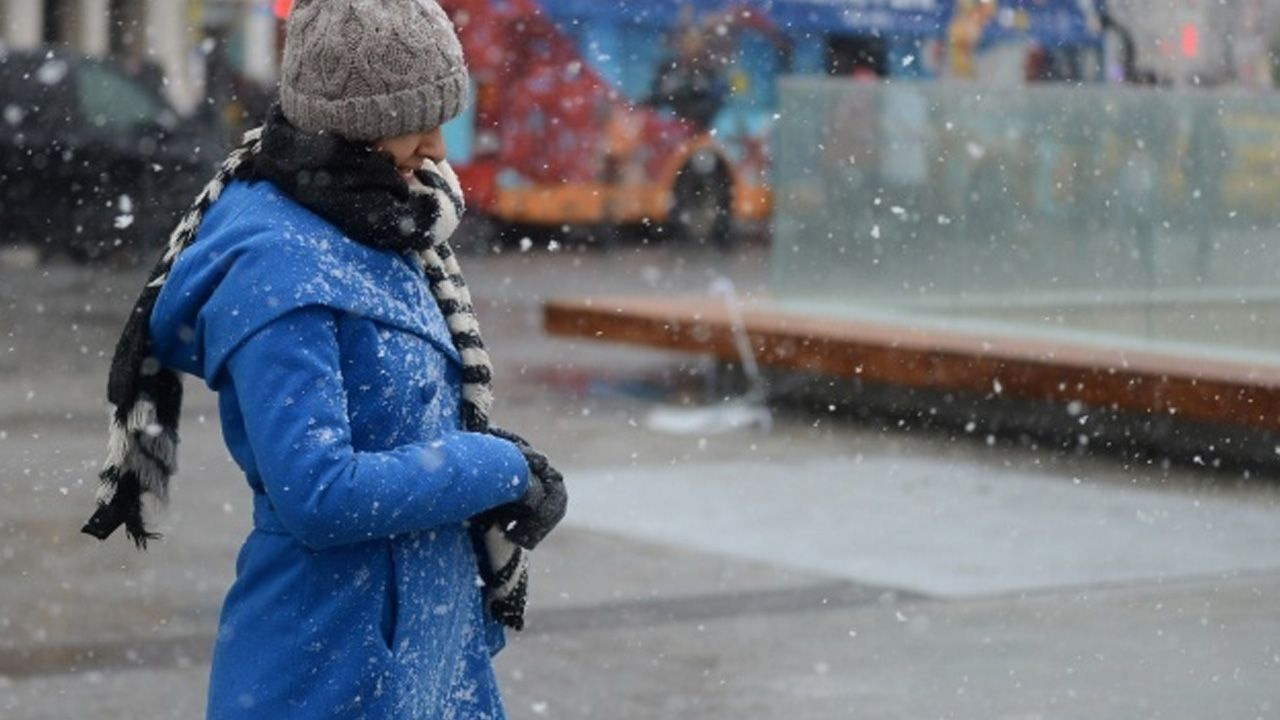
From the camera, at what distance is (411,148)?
9.85 feet

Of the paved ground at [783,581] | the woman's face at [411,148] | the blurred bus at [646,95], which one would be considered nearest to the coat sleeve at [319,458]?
the woman's face at [411,148]

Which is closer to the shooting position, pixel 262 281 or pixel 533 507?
pixel 262 281

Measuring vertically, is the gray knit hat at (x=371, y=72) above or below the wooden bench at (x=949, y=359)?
above

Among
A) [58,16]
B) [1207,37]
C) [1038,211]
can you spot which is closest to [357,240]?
[1038,211]

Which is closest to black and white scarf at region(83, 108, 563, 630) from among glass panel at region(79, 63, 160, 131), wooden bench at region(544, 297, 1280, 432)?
wooden bench at region(544, 297, 1280, 432)

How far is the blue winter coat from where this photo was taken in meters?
2.80

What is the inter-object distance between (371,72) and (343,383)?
0.37m

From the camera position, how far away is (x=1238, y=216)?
1152 cm

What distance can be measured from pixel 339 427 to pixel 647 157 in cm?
2327

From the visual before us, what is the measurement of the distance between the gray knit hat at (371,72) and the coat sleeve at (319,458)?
0.86ft

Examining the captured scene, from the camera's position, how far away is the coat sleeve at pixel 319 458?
278cm

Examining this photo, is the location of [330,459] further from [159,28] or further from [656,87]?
[159,28]

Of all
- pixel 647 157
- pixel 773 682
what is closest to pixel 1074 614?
pixel 773 682

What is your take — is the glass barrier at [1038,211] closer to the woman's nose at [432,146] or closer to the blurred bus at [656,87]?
the woman's nose at [432,146]
